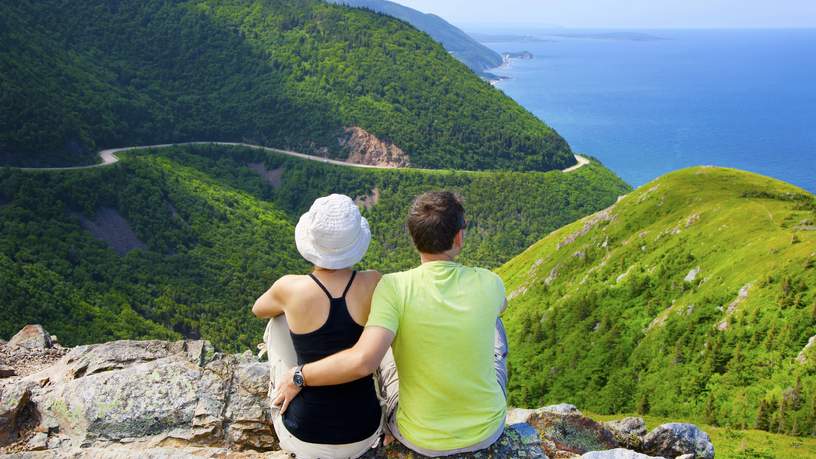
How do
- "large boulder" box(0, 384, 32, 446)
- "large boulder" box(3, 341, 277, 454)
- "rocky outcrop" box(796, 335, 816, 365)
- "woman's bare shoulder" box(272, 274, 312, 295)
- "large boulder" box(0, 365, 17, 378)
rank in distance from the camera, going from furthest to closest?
"rocky outcrop" box(796, 335, 816, 365), "large boulder" box(0, 365, 17, 378), "large boulder" box(0, 384, 32, 446), "large boulder" box(3, 341, 277, 454), "woman's bare shoulder" box(272, 274, 312, 295)

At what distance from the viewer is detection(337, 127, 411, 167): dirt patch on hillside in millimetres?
111625

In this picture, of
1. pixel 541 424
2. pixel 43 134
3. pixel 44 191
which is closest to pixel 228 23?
pixel 43 134

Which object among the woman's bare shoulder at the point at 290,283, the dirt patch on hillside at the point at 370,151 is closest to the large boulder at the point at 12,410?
the woman's bare shoulder at the point at 290,283

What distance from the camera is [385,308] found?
21.3 ft

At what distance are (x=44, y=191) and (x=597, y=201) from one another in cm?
7523

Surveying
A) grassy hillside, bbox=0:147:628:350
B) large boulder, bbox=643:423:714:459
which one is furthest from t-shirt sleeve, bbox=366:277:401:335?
grassy hillside, bbox=0:147:628:350

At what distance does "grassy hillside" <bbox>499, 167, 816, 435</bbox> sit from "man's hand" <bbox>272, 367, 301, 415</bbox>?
20993 mm

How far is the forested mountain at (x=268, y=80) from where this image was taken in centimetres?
10769

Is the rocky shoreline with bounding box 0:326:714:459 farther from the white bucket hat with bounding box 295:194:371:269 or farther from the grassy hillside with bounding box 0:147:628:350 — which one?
the grassy hillside with bounding box 0:147:628:350

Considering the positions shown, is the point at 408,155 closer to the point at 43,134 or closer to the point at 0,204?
the point at 43,134

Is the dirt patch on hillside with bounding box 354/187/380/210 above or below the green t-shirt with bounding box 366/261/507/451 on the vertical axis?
below

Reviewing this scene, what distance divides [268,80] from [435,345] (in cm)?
12929

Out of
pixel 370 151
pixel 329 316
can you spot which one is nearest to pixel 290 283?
pixel 329 316

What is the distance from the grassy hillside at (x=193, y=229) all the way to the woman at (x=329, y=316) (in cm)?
4270
